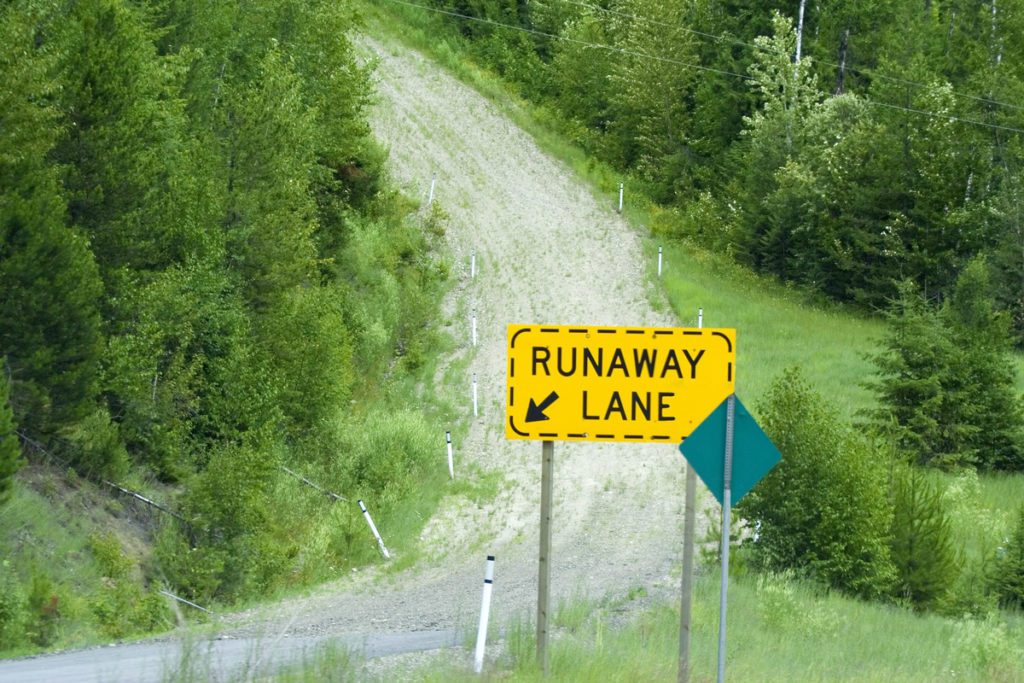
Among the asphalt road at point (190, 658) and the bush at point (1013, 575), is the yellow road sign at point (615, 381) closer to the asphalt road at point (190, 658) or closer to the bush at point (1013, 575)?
the asphalt road at point (190, 658)

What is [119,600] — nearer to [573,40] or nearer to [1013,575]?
[1013,575]

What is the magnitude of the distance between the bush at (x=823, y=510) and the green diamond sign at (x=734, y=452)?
10.0m

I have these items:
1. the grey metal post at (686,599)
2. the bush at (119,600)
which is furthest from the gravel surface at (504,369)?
the grey metal post at (686,599)

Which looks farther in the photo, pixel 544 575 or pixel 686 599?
pixel 544 575

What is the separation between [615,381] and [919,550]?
12284mm

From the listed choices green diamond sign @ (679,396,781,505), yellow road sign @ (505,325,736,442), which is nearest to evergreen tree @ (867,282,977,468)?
yellow road sign @ (505,325,736,442)

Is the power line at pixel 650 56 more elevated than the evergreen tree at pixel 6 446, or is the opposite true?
the power line at pixel 650 56

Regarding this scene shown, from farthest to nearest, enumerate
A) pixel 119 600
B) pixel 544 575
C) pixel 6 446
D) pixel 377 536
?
1. pixel 377 536
2. pixel 119 600
3. pixel 6 446
4. pixel 544 575

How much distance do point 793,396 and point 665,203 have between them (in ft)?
105

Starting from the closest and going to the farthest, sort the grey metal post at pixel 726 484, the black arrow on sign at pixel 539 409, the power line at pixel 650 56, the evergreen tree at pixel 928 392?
the grey metal post at pixel 726 484, the black arrow on sign at pixel 539 409, the evergreen tree at pixel 928 392, the power line at pixel 650 56

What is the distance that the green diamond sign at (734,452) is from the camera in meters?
8.88

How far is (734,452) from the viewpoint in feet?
29.3

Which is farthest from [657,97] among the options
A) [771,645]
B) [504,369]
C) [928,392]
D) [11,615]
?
[11,615]

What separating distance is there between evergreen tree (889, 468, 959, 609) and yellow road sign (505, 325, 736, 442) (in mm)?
11498
